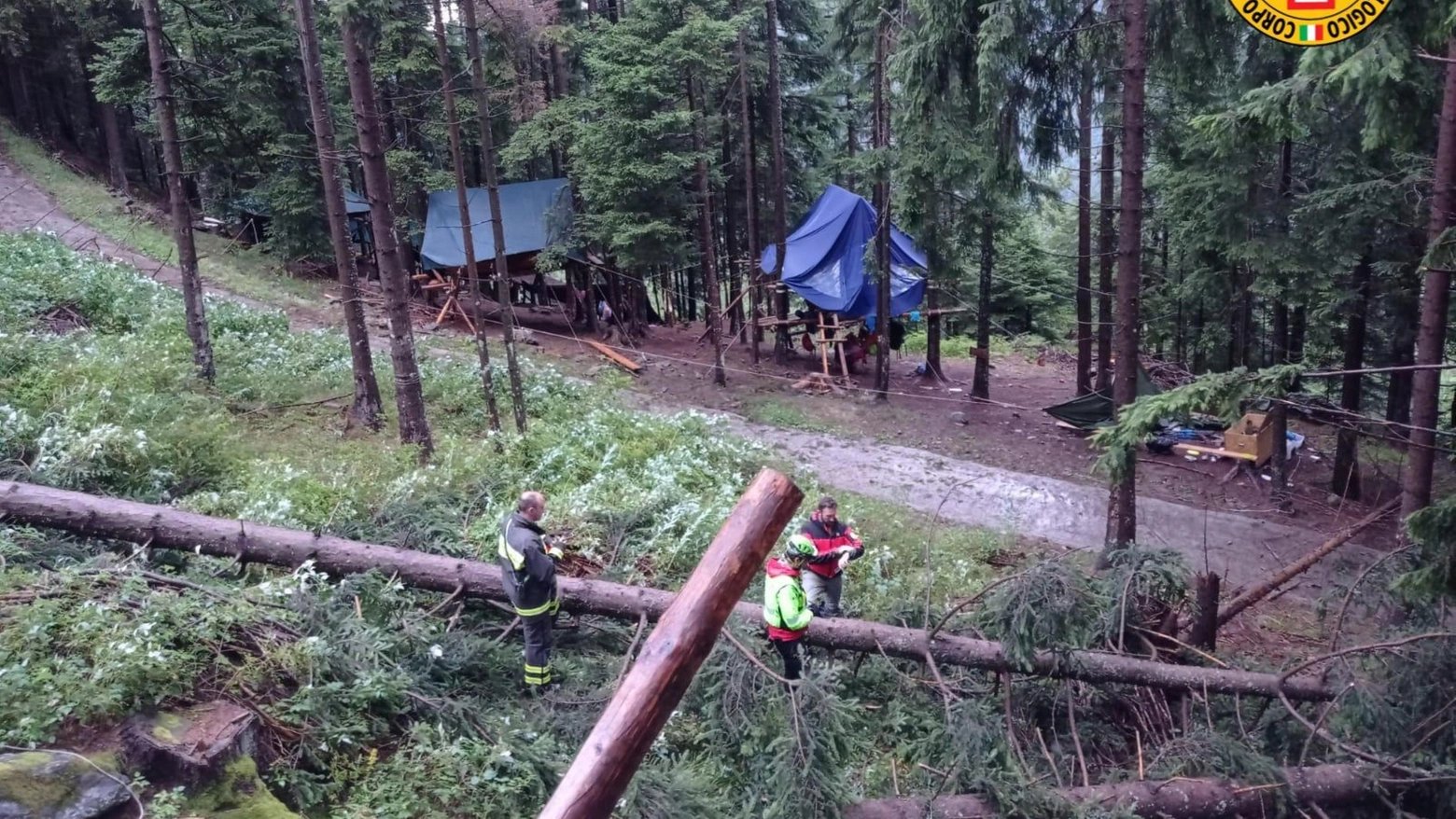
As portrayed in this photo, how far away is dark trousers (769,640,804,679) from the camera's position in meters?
6.38

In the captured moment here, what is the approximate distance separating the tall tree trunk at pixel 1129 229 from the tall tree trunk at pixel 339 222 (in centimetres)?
899

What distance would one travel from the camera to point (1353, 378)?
1286 centimetres

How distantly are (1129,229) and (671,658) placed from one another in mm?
9046

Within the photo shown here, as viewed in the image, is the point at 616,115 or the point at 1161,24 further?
the point at 616,115

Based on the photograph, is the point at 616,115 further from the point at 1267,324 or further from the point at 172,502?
the point at 1267,324

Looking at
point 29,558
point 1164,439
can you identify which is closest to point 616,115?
point 1164,439

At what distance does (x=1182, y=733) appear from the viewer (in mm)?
6531

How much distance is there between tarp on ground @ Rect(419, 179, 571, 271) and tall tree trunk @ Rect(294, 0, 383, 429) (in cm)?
880

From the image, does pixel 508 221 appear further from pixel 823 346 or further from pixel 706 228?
pixel 823 346

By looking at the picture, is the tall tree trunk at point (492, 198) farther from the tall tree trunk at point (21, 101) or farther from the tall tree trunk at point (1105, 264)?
the tall tree trunk at point (21, 101)

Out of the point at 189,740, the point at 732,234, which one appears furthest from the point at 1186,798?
the point at 732,234

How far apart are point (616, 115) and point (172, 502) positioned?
1290 centimetres

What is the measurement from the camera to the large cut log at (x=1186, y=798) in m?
5.55

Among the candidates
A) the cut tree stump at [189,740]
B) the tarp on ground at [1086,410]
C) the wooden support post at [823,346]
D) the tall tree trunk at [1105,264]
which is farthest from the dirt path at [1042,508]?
the cut tree stump at [189,740]
